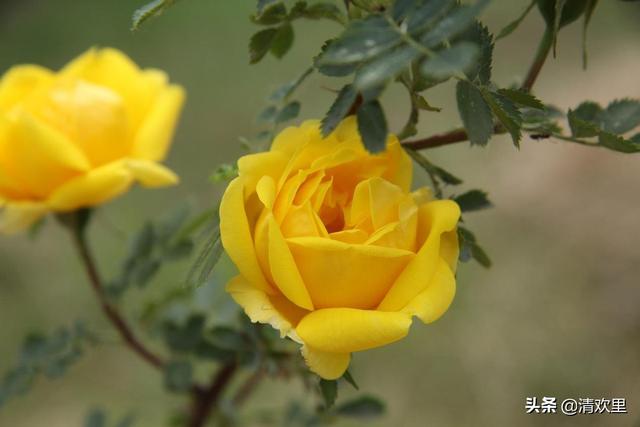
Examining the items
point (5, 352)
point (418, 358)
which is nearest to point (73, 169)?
point (418, 358)

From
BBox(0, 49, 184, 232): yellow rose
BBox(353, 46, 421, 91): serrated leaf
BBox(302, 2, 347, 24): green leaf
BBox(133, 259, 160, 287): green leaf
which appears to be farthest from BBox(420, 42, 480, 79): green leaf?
BBox(133, 259, 160, 287): green leaf

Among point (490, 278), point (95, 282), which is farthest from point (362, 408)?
point (490, 278)

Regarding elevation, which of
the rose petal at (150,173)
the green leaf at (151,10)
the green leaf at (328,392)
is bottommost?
the green leaf at (328,392)

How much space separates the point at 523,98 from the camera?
0.36m

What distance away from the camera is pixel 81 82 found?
573mm

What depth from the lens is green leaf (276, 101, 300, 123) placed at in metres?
0.46

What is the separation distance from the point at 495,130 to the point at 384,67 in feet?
0.40

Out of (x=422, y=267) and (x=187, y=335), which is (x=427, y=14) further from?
(x=187, y=335)

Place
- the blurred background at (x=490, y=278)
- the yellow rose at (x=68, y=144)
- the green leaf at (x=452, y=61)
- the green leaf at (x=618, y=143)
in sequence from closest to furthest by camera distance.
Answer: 1. the green leaf at (x=452, y=61)
2. the green leaf at (x=618, y=143)
3. the yellow rose at (x=68, y=144)
4. the blurred background at (x=490, y=278)

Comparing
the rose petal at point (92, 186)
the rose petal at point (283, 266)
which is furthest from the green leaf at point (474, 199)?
the rose petal at point (92, 186)

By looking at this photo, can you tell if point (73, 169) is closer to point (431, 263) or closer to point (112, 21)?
point (431, 263)

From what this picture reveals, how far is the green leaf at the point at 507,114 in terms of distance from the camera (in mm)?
350

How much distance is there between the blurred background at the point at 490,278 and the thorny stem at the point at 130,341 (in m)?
0.37

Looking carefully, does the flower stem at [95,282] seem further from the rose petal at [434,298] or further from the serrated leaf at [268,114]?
the rose petal at [434,298]
